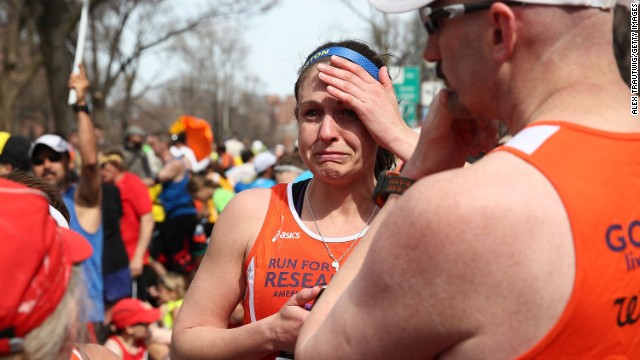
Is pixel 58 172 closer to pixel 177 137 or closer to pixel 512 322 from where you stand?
pixel 512 322

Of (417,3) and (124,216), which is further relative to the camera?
(124,216)

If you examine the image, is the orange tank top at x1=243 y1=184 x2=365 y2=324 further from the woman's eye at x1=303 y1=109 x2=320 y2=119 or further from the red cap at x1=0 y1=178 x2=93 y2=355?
the red cap at x1=0 y1=178 x2=93 y2=355

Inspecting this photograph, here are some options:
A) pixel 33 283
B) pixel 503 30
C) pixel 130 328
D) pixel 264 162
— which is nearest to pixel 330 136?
pixel 503 30

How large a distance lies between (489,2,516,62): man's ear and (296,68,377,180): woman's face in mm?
1482

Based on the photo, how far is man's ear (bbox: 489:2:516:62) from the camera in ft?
6.15

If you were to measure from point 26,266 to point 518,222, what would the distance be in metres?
0.98

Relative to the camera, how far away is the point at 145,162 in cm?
1670

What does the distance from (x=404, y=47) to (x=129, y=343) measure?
2526 cm

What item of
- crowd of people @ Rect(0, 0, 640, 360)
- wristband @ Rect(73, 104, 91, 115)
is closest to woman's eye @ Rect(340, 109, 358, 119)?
crowd of people @ Rect(0, 0, 640, 360)

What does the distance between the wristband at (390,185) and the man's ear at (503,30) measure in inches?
15.6

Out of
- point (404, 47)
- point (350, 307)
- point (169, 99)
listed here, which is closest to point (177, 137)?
point (350, 307)

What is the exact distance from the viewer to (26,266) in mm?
1706

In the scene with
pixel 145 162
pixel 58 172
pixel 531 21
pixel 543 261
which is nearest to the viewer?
pixel 543 261

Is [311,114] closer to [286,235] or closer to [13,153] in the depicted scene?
[286,235]
